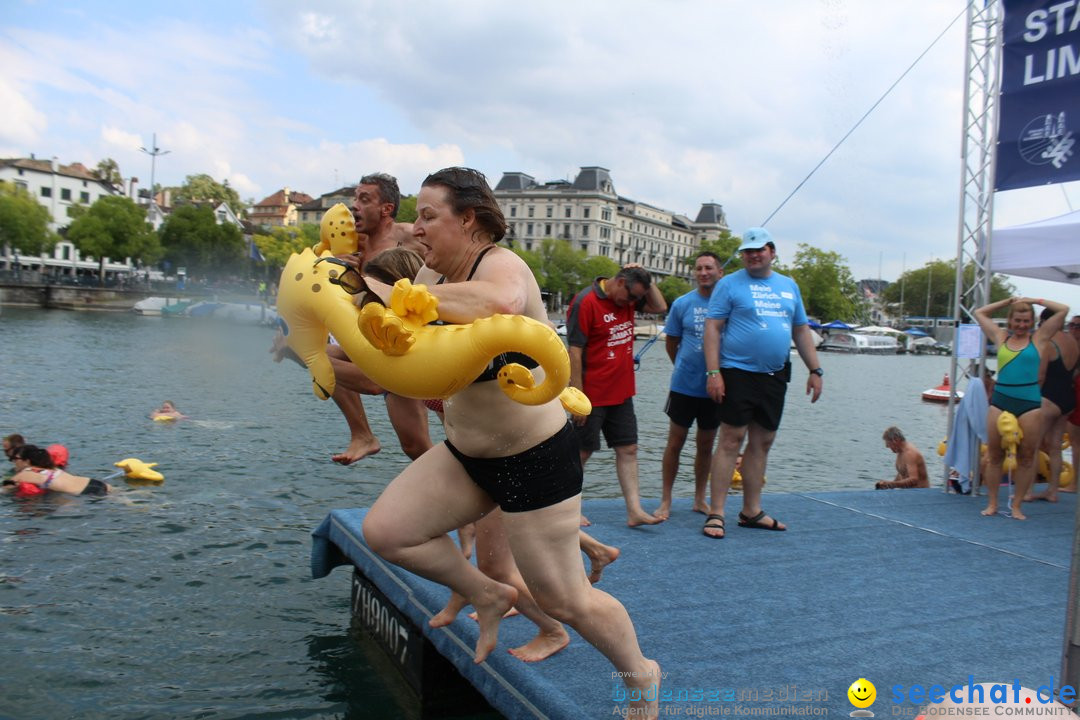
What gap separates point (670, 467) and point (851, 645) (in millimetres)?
2990

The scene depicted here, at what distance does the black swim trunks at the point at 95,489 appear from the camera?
9.48 metres

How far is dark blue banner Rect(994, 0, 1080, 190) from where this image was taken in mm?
7203

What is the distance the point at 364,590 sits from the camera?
5707 mm

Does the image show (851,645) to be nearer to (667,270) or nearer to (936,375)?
(936,375)

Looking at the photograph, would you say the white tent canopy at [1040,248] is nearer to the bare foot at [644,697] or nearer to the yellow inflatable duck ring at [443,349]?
the bare foot at [644,697]

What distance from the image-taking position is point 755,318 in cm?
609

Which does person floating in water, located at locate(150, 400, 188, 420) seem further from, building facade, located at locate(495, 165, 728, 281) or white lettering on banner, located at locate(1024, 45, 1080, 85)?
building facade, located at locate(495, 165, 728, 281)

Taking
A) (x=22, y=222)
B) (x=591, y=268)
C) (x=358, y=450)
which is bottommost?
(x=358, y=450)

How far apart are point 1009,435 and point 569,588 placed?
6.30 meters

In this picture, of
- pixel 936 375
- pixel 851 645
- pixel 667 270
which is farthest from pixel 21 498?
pixel 667 270

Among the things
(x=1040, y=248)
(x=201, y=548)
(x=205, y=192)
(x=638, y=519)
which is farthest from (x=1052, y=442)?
(x=205, y=192)

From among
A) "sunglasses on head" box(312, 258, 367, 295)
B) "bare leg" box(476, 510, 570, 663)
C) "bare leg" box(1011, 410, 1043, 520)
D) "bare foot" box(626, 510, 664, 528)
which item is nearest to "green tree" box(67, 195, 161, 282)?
"bare foot" box(626, 510, 664, 528)

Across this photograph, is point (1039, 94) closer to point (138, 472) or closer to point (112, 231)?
point (138, 472)

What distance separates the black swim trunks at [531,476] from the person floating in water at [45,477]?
8308mm
